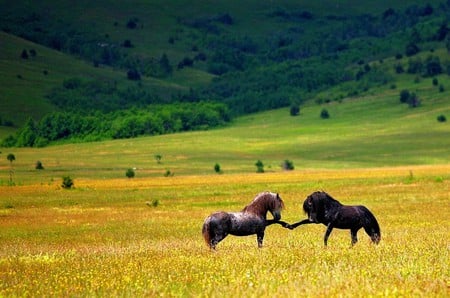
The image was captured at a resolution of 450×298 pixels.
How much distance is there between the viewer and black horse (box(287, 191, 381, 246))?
2288 centimetres

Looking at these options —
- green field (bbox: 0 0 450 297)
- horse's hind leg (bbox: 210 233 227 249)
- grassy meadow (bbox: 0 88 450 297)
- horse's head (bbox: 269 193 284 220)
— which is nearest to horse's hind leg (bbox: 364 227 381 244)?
grassy meadow (bbox: 0 88 450 297)

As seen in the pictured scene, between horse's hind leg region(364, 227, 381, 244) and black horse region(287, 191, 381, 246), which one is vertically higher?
black horse region(287, 191, 381, 246)

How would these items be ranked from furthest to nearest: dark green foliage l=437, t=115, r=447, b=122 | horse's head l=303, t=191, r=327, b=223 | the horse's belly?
dark green foliage l=437, t=115, r=447, b=122, horse's head l=303, t=191, r=327, b=223, the horse's belly

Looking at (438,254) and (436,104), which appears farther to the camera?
(436,104)

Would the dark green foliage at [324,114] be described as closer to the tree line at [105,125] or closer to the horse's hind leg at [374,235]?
the tree line at [105,125]

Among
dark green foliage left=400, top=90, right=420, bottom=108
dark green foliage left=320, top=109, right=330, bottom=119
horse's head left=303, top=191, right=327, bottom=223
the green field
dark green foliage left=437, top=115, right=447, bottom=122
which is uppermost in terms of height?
dark green foliage left=400, top=90, right=420, bottom=108

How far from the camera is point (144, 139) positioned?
563 feet

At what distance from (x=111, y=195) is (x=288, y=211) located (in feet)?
64.4

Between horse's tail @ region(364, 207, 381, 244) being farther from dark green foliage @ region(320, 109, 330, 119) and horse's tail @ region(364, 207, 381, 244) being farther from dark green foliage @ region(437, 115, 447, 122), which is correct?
dark green foliage @ region(320, 109, 330, 119)

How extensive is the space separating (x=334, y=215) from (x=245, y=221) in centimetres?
226

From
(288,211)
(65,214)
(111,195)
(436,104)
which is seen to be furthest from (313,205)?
(436,104)

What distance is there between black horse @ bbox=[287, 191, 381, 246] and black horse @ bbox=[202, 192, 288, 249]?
0.76 meters

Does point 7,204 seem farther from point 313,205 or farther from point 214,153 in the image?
point 214,153

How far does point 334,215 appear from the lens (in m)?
23.2
